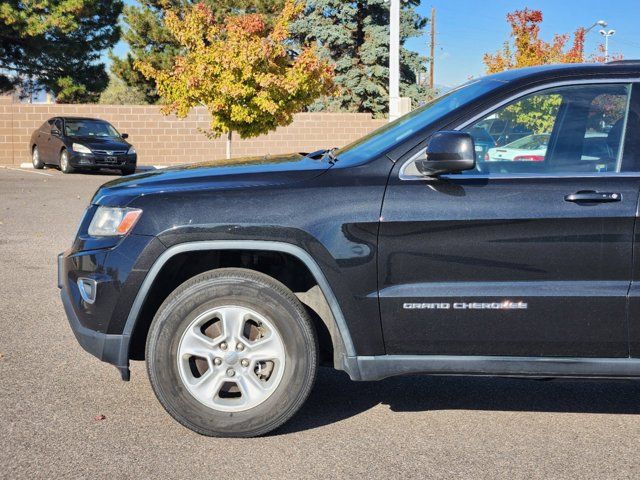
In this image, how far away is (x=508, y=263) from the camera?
428 cm

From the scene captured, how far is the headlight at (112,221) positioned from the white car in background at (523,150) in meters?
1.77

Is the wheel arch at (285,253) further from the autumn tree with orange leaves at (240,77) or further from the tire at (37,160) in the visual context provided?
the tire at (37,160)

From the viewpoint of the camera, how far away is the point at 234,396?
15.0 ft


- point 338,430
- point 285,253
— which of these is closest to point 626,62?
point 285,253

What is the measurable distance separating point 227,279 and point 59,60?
107 ft

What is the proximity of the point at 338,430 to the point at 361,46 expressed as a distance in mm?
37333

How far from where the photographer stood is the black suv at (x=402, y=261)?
4.27 metres

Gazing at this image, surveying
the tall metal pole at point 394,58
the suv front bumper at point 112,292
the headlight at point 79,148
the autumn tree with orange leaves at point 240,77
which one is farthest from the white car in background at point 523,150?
the headlight at point 79,148

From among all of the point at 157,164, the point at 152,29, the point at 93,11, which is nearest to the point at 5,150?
the point at 157,164

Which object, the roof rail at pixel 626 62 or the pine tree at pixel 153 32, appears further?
the pine tree at pixel 153 32

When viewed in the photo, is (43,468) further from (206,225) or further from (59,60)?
(59,60)

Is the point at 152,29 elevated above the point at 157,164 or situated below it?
above

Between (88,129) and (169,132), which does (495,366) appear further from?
(169,132)

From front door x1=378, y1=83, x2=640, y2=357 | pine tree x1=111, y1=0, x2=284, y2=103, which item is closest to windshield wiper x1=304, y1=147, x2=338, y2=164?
front door x1=378, y1=83, x2=640, y2=357
